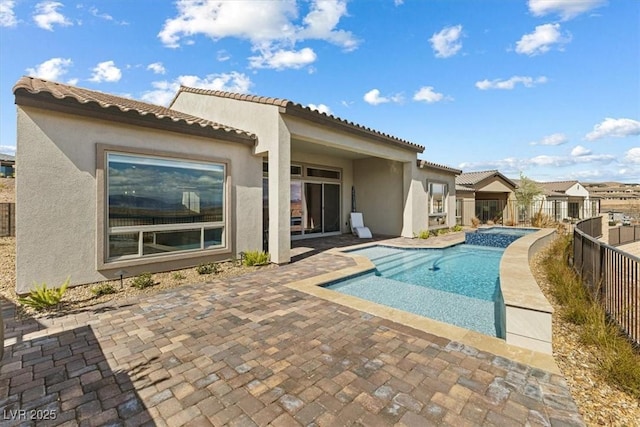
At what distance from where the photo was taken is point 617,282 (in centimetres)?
472

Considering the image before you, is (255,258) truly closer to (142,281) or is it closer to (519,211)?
(142,281)

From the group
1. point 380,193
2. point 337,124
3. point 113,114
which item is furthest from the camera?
point 380,193

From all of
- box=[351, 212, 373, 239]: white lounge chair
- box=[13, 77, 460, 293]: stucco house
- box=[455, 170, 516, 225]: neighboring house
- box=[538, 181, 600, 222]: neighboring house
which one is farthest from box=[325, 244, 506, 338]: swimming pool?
box=[538, 181, 600, 222]: neighboring house

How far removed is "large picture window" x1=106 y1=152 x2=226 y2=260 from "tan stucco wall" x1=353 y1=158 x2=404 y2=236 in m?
9.96

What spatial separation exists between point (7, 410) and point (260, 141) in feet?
24.4

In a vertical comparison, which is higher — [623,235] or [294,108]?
[294,108]

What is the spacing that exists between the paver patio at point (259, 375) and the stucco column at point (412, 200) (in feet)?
35.9

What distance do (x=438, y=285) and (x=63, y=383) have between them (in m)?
7.59

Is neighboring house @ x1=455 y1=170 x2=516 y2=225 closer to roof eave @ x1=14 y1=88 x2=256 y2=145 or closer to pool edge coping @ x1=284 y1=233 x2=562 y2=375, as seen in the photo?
pool edge coping @ x1=284 y1=233 x2=562 y2=375

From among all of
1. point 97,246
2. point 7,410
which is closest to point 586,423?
point 7,410

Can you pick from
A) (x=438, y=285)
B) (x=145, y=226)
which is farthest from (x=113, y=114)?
(x=438, y=285)

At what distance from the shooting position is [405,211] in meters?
15.2

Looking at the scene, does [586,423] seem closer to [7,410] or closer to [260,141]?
[7,410]

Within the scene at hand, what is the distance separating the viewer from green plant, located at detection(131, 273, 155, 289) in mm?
6348
